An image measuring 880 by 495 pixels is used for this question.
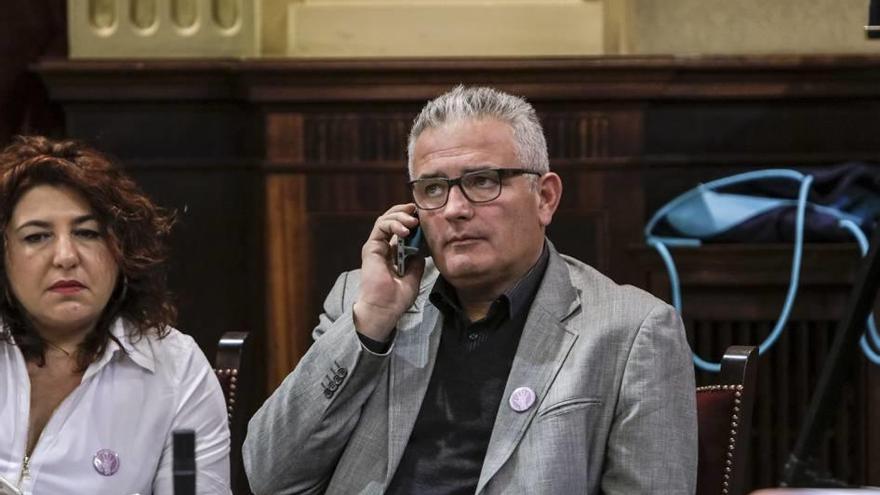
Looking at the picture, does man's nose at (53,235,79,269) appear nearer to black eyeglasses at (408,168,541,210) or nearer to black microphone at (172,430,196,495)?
black eyeglasses at (408,168,541,210)

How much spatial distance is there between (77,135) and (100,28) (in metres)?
0.31

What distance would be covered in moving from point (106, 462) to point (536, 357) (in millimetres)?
761

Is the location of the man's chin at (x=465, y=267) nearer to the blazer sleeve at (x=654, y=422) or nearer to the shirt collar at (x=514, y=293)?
the shirt collar at (x=514, y=293)

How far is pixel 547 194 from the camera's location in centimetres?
279

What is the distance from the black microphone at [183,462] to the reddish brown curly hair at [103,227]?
1228 millimetres

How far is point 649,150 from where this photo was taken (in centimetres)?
429

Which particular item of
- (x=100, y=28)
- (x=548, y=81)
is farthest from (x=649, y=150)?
(x=100, y=28)

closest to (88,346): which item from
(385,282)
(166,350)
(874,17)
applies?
(166,350)

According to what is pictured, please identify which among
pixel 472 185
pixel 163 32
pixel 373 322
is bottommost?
pixel 373 322

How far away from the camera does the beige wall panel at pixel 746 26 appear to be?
4.36 metres

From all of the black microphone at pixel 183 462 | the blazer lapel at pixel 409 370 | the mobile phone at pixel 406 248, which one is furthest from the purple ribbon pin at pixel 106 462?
the black microphone at pixel 183 462

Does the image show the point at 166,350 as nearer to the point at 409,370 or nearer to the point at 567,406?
the point at 409,370

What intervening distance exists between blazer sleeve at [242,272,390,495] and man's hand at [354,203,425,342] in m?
0.04

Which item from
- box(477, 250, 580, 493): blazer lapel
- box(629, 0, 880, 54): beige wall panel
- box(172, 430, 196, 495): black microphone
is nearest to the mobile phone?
box(477, 250, 580, 493): blazer lapel
